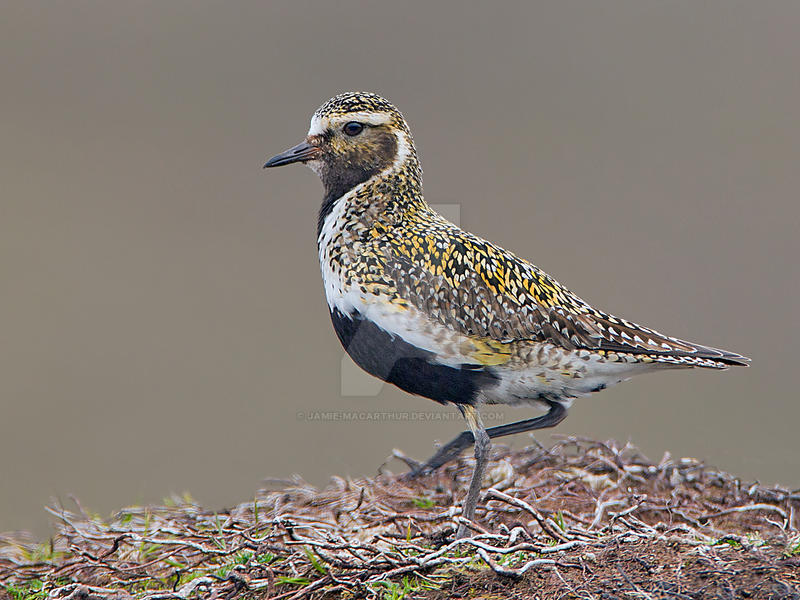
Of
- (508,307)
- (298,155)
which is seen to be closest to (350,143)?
(298,155)

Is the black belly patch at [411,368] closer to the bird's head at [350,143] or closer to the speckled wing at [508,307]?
the speckled wing at [508,307]

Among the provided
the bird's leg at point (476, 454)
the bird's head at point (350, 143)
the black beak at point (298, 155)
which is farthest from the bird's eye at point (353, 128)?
the bird's leg at point (476, 454)

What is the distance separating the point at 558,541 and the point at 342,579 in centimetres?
96

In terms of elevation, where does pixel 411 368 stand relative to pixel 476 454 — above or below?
above

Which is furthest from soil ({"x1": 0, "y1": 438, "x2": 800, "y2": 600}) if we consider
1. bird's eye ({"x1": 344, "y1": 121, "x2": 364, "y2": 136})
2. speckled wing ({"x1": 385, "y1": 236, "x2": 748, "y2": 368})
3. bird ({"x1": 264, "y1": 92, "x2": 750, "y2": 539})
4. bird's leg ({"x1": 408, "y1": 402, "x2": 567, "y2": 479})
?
bird's eye ({"x1": 344, "y1": 121, "x2": 364, "y2": 136})

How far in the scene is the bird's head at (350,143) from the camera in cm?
496

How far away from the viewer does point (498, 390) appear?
4.65m

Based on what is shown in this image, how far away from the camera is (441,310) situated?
4.58 metres

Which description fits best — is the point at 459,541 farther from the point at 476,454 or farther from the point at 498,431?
the point at 498,431

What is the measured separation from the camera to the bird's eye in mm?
4961

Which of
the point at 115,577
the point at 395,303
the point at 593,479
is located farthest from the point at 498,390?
the point at 115,577

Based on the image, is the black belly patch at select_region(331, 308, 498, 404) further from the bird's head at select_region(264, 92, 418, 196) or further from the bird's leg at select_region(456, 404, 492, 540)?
the bird's head at select_region(264, 92, 418, 196)

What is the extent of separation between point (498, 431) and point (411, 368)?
2.45 feet

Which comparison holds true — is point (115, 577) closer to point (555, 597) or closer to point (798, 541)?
point (555, 597)
